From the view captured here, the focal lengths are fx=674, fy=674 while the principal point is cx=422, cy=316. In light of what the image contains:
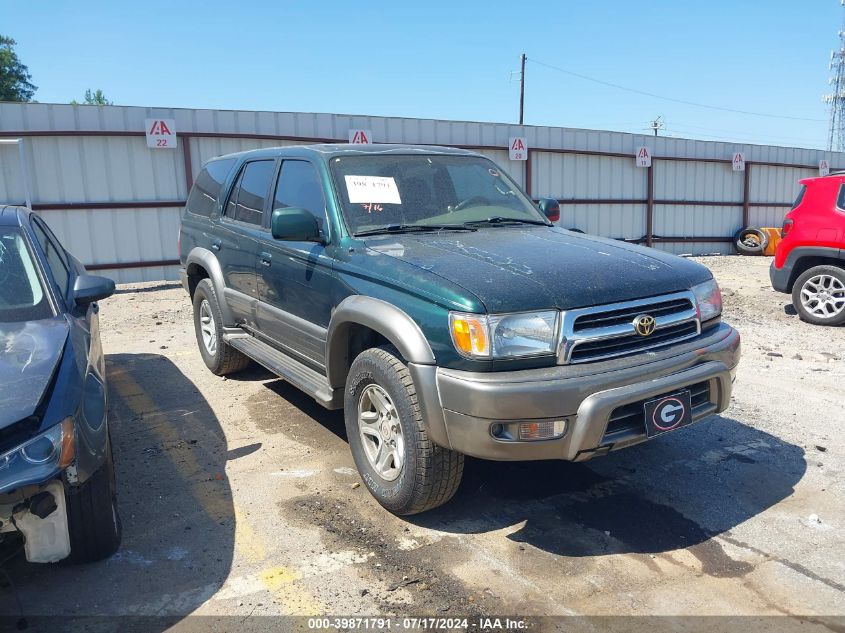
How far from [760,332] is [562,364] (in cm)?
594

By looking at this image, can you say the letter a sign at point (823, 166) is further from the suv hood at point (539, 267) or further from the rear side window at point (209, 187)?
the rear side window at point (209, 187)

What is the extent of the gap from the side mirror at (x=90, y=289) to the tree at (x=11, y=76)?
59.7 m

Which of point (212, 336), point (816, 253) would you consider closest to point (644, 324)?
point (212, 336)

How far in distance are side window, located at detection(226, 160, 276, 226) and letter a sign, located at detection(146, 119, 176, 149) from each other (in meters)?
7.16

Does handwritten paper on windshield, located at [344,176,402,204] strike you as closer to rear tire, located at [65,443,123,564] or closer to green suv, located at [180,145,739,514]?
green suv, located at [180,145,739,514]

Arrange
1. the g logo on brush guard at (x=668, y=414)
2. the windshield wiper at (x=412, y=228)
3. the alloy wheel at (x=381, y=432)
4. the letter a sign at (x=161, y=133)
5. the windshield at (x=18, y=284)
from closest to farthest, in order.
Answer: the g logo on brush guard at (x=668, y=414) → the windshield at (x=18, y=284) → the alloy wheel at (x=381, y=432) → the windshield wiper at (x=412, y=228) → the letter a sign at (x=161, y=133)

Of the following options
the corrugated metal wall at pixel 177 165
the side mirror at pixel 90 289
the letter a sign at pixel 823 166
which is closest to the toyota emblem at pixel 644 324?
the side mirror at pixel 90 289

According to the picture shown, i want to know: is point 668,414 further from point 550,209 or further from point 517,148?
point 517,148

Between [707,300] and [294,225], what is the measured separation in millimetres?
2350

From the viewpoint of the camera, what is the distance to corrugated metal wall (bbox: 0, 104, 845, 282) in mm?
11297

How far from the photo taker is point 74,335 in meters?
3.26

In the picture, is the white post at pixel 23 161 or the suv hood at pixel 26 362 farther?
the white post at pixel 23 161

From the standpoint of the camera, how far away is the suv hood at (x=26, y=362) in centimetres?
257

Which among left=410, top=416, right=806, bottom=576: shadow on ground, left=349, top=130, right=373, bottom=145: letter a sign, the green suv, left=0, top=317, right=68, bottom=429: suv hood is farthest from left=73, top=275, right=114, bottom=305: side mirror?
left=349, top=130, right=373, bottom=145: letter a sign
